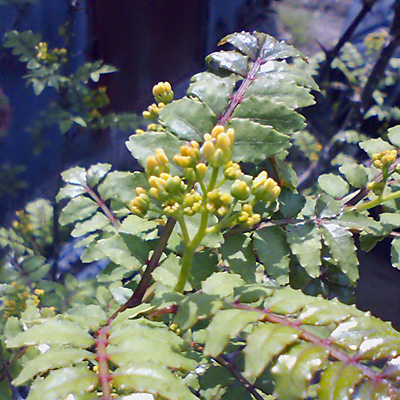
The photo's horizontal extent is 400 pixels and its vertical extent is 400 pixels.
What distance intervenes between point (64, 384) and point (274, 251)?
436 millimetres

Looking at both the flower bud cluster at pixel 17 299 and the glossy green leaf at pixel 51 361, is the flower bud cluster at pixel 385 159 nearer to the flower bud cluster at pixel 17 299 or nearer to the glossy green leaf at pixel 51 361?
the glossy green leaf at pixel 51 361

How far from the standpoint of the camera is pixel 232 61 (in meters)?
0.90

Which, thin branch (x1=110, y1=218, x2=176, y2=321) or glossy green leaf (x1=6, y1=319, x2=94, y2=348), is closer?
glossy green leaf (x1=6, y1=319, x2=94, y2=348)

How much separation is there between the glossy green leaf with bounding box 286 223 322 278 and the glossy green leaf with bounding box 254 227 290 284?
2cm

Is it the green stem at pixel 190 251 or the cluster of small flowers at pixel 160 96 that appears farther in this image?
the cluster of small flowers at pixel 160 96

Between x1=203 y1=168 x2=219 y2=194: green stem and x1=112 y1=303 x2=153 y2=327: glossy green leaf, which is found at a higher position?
x1=203 y1=168 x2=219 y2=194: green stem

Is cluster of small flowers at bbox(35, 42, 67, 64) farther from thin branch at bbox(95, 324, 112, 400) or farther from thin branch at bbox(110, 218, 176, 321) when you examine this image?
thin branch at bbox(95, 324, 112, 400)

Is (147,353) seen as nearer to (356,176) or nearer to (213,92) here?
(213,92)

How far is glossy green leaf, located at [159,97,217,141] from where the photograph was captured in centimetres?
82

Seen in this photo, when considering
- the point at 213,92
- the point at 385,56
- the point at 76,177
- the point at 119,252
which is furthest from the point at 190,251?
the point at 385,56

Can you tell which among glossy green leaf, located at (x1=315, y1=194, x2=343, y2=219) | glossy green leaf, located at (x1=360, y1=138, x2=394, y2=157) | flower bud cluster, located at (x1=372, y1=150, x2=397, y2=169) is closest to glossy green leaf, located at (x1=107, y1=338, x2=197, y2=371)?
glossy green leaf, located at (x1=315, y1=194, x2=343, y2=219)

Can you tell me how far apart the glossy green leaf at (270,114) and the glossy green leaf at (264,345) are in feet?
1.31

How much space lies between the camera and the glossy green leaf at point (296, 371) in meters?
0.51

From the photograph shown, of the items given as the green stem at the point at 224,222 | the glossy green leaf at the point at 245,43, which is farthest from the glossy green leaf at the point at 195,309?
the glossy green leaf at the point at 245,43
